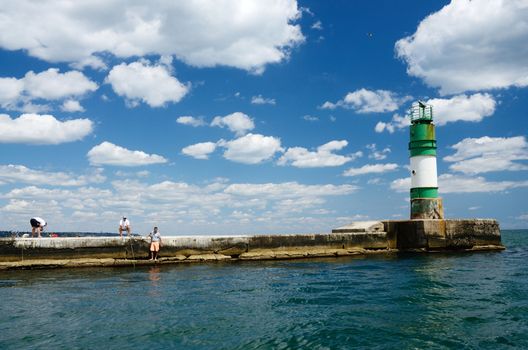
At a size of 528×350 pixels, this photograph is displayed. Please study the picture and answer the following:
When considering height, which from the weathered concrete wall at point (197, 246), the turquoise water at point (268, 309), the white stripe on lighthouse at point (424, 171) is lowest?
the turquoise water at point (268, 309)

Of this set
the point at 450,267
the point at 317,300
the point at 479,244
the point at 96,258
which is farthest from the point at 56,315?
the point at 479,244

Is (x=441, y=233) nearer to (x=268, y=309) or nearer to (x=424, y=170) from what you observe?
(x=424, y=170)

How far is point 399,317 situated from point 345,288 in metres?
3.68

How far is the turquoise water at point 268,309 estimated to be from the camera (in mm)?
7746

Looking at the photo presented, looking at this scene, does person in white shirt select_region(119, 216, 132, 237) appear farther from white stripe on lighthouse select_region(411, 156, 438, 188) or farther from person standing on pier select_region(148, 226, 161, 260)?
white stripe on lighthouse select_region(411, 156, 438, 188)

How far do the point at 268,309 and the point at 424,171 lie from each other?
1748 centimetres

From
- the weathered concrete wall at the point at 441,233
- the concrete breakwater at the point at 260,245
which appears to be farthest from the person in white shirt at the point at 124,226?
the weathered concrete wall at the point at 441,233

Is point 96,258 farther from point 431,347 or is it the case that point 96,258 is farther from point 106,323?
point 431,347

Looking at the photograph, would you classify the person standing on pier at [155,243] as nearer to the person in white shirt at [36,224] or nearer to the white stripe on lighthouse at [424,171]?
the person in white shirt at [36,224]

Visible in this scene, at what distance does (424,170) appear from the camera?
80.5ft

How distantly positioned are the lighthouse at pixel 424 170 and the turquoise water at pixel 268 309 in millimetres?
→ 7547

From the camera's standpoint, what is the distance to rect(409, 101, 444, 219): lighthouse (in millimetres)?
24344

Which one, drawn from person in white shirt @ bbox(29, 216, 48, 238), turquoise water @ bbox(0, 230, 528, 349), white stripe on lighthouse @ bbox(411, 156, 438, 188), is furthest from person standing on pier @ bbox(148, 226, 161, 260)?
white stripe on lighthouse @ bbox(411, 156, 438, 188)

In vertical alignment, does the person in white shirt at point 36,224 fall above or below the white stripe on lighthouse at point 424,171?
below
